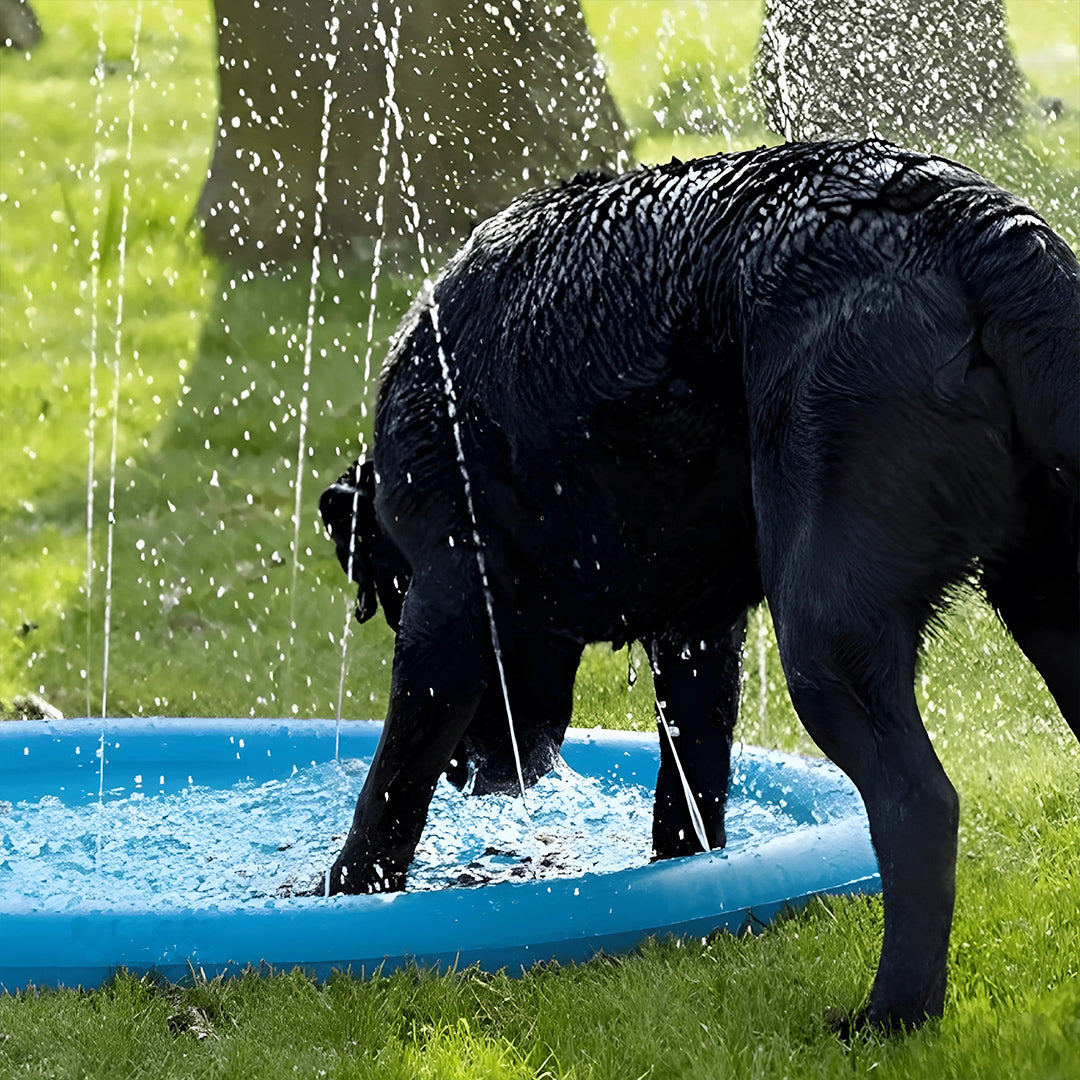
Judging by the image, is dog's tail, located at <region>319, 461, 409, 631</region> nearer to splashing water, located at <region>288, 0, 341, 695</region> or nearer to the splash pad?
the splash pad

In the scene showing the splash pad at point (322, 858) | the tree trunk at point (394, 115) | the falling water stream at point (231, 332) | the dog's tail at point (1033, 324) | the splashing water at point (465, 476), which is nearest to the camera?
the dog's tail at point (1033, 324)

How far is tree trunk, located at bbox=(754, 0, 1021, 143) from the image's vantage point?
9.58 metres

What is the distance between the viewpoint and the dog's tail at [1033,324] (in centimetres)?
237

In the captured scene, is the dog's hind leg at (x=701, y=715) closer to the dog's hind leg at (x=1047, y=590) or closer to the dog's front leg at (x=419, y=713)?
the dog's front leg at (x=419, y=713)

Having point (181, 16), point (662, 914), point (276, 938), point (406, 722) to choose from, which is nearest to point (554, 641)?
point (406, 722)

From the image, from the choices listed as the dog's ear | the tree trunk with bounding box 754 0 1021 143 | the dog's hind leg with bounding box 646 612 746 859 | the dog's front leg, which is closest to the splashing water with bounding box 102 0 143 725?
the dog's ear

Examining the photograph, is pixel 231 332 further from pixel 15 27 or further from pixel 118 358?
pixel 15 27

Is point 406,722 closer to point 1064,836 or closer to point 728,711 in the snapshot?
point 728,711

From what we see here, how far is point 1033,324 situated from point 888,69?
7861 mm

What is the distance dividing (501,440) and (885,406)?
0.95 metres

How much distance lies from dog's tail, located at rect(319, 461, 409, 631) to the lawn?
3.69 ft

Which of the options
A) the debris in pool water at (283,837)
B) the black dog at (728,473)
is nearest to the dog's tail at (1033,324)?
the black dog at (728,473)

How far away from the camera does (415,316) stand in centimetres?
343

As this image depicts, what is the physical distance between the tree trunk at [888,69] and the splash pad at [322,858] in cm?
599
